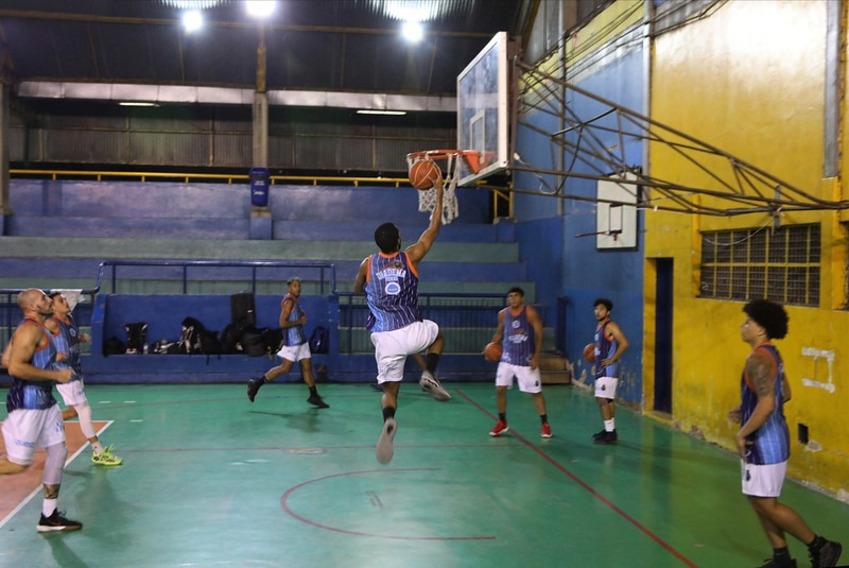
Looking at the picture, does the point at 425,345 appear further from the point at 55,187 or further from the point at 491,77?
the point at 55,187

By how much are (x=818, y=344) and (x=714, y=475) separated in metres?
1.87

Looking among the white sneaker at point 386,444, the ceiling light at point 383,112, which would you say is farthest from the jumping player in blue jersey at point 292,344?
the ceiling light at point 383,112

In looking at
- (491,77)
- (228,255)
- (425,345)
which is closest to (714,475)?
(425,345)

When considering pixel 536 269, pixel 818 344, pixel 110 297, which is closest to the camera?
pixel 818 344

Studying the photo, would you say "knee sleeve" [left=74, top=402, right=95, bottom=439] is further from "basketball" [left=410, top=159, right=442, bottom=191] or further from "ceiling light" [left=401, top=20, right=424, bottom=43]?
"ceiling light" [left=401, top=20, right=424, bottom=43]

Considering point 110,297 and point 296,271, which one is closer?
point 110,297

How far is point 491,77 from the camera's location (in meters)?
8.72

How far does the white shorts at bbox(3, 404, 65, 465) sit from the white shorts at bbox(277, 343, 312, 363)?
595 cm

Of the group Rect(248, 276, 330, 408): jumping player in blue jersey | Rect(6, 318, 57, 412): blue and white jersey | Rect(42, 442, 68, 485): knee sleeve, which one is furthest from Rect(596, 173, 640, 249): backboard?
Rect(42, 442, 68, 485): knee sleeve

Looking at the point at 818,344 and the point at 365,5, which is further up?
the point at 365,5

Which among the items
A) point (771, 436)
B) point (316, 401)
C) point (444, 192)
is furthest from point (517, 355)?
point (771, 436)

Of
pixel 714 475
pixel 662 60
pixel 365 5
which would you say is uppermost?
pixel 365 5

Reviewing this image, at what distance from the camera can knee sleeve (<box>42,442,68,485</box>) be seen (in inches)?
268

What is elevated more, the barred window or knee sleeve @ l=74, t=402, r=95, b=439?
the barred window
